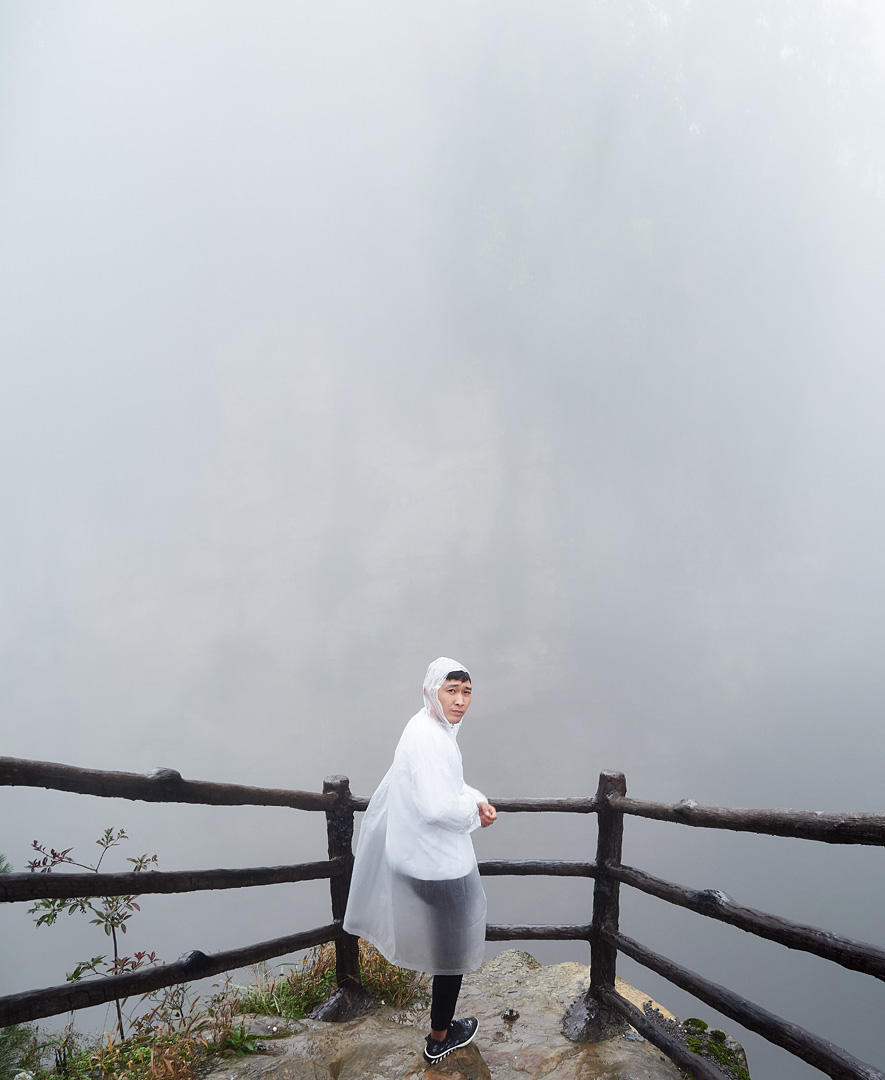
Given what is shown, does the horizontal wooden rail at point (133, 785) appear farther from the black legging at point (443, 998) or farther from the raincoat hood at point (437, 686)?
the black legging at point (443, 998)

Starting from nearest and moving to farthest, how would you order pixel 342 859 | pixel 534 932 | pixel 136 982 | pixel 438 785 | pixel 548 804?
pixel 136 982 < pixel 438 785 < pixel 342 859 < pixel 548 804 < pixel 534 932

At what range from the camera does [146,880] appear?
2420 mm

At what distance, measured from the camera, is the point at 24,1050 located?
468 cm

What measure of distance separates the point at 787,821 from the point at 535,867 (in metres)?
1.75

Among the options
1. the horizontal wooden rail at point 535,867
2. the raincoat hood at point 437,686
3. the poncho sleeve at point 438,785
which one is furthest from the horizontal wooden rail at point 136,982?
the raincoat hood at point 437,686

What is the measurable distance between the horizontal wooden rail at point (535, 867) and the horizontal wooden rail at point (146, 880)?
2.58 ft

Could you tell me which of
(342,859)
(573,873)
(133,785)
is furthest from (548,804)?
(133,785)

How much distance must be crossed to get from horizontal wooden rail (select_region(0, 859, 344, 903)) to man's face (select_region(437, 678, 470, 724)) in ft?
3.66

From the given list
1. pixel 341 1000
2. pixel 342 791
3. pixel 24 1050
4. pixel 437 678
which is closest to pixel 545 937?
pixel 341 1000

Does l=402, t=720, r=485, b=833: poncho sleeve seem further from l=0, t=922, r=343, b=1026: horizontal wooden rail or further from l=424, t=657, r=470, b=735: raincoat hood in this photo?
l=0, t=922, r=343, b=1026: horizontal wooden rail

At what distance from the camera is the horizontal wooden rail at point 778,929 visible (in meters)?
2.01

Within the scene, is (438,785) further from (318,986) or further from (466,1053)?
(318,986)

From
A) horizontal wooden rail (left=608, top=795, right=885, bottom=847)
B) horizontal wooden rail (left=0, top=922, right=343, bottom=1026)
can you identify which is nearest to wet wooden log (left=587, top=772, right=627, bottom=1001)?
horizontal wooden rail (left=608, top=795, right=885, bottom=847)

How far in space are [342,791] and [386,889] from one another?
0.62 metres
